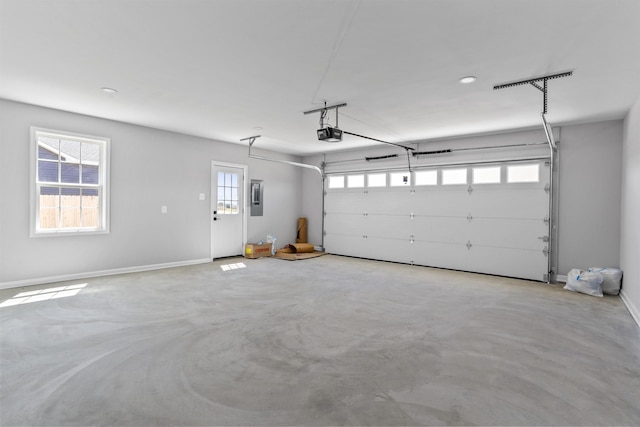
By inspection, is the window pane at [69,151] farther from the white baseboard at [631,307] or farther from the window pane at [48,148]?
the white baseboard at [631,307]

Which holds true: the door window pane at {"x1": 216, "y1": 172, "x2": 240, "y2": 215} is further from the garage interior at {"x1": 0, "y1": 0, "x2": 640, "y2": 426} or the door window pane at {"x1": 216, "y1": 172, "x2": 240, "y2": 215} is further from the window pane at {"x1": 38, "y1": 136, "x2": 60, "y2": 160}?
the window pane at {"x1": 38, "y1": 136, "x2": 60, "y2": 160}

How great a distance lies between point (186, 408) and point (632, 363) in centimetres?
344

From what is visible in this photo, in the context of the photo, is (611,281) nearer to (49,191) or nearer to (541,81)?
(541,81)

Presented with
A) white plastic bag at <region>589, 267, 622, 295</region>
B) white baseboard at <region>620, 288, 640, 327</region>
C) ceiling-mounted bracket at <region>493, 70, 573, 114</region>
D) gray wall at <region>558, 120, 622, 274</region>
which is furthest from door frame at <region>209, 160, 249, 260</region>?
white baseboard at <region>620, 288, 640, 327</region>

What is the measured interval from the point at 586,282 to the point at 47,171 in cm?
831

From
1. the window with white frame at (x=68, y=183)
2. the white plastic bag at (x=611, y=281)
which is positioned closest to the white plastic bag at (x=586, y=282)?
the white plastic bag at (x=611, y=281)

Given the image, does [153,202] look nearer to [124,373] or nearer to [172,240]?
[172,240]

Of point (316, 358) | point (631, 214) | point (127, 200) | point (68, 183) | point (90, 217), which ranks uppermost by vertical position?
point (68, 183)

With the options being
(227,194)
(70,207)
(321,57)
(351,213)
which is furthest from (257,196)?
(321,57)

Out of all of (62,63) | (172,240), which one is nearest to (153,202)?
(172,240)

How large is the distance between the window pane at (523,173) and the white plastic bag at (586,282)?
68.2 inches

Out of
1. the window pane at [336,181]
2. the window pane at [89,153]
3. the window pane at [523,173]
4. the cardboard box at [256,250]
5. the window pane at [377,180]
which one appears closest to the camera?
the window pane at [89,153]

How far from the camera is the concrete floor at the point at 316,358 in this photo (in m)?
2.03

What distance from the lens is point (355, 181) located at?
8.39m
